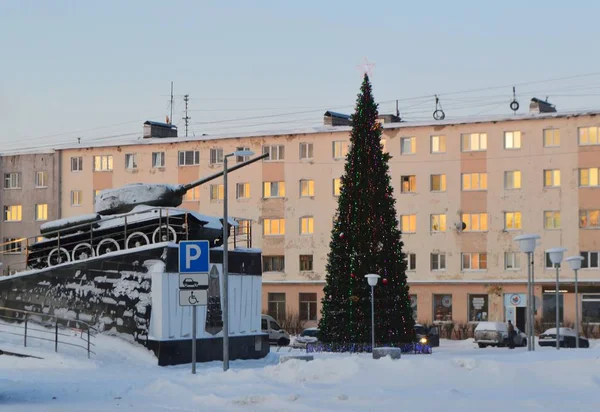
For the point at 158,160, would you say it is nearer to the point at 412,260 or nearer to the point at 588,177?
the point at 412,260

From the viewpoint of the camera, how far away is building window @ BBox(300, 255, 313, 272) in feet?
244

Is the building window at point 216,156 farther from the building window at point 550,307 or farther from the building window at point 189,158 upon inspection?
the building window at point 550,307

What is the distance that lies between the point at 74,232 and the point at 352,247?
366 inches

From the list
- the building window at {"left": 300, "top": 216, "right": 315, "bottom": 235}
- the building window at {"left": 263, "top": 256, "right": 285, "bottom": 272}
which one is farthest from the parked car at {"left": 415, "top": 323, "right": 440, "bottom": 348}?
the building window at {"left": 263, "top": 256, "right": 285, "bottom": 272}

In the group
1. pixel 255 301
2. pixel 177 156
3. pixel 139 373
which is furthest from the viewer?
pixel 177 156

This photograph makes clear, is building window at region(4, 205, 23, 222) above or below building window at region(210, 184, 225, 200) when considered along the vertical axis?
below

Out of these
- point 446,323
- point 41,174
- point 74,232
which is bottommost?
point 446,323

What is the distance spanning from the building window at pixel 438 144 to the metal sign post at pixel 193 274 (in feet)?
156

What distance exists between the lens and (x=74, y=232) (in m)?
34.8

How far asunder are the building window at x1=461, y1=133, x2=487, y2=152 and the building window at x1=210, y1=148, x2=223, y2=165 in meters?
16.5

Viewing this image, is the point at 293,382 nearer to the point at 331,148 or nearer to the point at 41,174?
the point at 331,148

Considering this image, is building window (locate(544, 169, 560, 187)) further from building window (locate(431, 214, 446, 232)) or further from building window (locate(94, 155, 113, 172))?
building window (locate(94, 155, 113, 172))

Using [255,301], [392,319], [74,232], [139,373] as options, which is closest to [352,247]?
[392,319]

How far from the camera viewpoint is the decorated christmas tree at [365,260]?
38.2m
